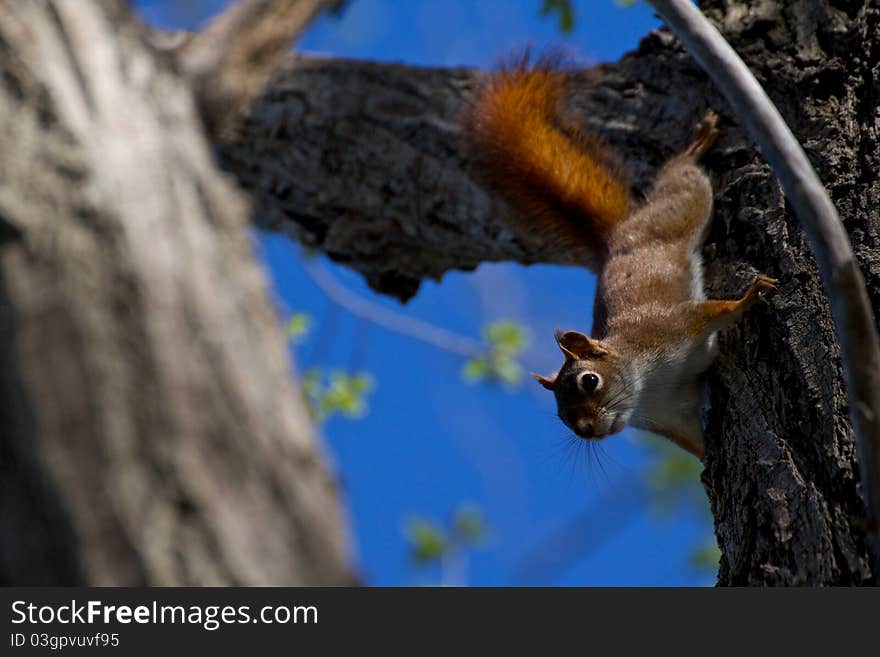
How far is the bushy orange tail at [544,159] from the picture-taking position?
3.69 metres

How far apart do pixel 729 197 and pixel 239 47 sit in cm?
151

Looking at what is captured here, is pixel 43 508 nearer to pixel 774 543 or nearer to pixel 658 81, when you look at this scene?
pixel 774 543

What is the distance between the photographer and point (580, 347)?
362 centimetres

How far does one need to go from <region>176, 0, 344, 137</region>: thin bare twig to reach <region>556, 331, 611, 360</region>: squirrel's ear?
1.49m

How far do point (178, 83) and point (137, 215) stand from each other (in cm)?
36

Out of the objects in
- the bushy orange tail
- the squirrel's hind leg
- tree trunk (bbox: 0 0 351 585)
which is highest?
the bushy orange tail

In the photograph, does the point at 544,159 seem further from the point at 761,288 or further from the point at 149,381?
the point at 149,381

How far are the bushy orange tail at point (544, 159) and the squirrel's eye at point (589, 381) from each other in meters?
0.57

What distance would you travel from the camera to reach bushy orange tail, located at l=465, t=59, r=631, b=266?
3689mm

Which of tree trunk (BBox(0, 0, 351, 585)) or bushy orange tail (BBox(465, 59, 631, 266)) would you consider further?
bushy orange tail (BBox(465, 59, 631, 266))

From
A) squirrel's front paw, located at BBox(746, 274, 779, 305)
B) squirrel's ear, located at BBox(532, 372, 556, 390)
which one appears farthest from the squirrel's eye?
squirrel's front paw, located at BBox(746, 274, 779, 305)

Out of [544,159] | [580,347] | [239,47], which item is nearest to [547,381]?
[580,347]

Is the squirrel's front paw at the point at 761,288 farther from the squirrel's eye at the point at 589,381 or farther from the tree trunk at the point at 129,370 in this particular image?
the tree trunk at the point at 129,370

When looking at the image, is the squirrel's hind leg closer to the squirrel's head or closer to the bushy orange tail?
the squirrel's head
